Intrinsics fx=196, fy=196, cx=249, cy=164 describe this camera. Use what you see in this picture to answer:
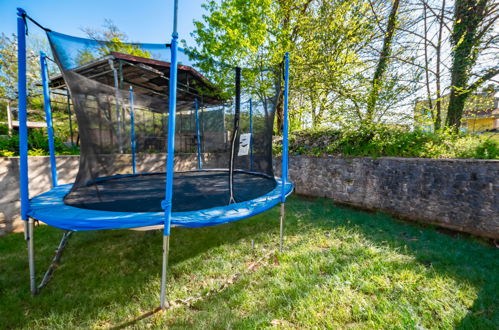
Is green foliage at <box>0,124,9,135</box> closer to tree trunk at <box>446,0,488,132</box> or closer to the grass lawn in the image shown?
the grass lawn

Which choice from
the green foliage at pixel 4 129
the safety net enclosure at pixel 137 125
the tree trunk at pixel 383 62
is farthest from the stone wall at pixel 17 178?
the tree trunk at pixel 383 62

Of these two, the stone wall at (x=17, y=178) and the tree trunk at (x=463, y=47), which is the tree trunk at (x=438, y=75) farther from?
the stone wall at (x=17, y=178)

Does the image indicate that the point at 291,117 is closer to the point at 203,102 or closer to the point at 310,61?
the point at 310,61

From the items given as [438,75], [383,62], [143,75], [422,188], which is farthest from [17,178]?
[438,75]

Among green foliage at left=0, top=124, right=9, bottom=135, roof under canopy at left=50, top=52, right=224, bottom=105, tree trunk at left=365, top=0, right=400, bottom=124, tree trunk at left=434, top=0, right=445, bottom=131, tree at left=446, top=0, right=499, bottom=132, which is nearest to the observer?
roof under canopy at left=50, top=52, right=224, bottom=105

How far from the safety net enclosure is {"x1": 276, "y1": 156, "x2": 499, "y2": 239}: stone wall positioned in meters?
1.49

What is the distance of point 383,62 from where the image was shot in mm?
4234

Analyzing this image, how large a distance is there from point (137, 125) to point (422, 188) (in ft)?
13.5

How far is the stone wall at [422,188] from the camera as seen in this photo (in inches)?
82.2

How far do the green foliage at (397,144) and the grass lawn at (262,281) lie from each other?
105cm

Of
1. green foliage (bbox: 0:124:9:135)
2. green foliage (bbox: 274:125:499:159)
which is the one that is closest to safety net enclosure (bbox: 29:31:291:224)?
green foliage (bbox: 274:125:499:159)

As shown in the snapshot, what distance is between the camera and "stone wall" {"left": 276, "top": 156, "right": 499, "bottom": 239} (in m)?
2.09

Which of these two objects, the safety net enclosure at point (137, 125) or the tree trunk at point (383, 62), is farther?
the tree trunk at point (383, 62)

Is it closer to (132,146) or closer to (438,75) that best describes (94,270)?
(132,146)
